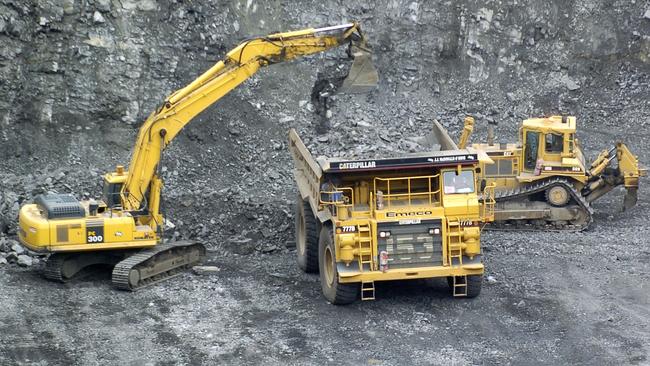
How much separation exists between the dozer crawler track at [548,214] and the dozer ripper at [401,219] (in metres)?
5.57

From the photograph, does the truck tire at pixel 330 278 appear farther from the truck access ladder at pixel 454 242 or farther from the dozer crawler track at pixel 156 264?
the dozer crawler track at pixel 156 264

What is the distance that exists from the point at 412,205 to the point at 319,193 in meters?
1.48

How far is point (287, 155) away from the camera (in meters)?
25.6

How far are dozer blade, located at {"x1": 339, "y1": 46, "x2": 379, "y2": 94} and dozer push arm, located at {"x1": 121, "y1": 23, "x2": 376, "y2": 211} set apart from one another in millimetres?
8493

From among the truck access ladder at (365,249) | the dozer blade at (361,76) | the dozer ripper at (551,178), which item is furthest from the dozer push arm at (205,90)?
the dozer blade at (361,76)

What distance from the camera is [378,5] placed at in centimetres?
2933

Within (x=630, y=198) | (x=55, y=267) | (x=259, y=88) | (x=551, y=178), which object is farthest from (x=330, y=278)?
(x=259, y=88)

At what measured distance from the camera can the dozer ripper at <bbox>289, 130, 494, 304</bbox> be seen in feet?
54.1

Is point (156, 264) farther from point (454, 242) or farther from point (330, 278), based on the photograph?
point (454, 242)

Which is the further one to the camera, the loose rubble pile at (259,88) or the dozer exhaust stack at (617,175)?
the loose rubble pile at (259,88)

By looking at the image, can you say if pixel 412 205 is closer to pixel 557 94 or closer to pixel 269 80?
pixel 269 80

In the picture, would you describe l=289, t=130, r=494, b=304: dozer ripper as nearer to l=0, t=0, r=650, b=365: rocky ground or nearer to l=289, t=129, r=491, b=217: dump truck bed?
l=289, t=129, r=491, b=217: dump truck bed

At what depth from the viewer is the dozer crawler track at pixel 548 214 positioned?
22.4 meters

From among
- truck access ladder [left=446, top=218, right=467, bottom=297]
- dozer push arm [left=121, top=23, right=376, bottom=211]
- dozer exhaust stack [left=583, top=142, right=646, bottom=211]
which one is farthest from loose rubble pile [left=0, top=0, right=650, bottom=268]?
dozer exhaust stack [left=583, top=142, right=646, bottom=211]
